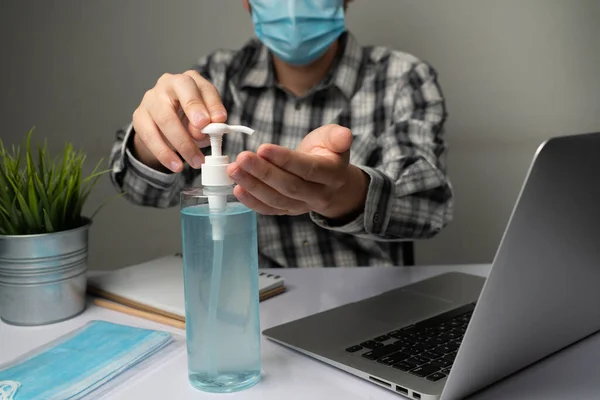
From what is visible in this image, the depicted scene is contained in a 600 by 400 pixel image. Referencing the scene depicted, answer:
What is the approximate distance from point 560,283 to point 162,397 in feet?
1.29

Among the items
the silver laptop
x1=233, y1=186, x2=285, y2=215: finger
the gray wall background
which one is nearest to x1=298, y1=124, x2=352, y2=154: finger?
x1=233, y1=186, x2=285, y2=215: finger

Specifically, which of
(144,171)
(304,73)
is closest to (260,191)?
(144,171)

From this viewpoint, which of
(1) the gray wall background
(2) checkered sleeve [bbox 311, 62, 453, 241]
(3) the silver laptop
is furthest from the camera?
(1) the gray wall background

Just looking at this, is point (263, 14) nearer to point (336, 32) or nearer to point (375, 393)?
point (336, 32)

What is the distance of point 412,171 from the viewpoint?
107 centimetres

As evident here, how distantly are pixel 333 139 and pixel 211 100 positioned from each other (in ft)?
0.56

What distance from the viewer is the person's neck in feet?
4.40

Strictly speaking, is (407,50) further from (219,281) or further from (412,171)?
(219,281)

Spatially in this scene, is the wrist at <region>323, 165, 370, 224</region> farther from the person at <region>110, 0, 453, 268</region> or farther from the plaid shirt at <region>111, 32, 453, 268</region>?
the plaid shirt at <region>111, 32, 453, 268</region>

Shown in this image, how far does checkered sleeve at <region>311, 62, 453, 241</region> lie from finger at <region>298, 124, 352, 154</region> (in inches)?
8.6

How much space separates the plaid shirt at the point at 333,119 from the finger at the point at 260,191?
0.57 metres

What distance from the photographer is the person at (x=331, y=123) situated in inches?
36.5

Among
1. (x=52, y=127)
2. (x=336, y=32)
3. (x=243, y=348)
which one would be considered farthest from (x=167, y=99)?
(x=52, y=127)

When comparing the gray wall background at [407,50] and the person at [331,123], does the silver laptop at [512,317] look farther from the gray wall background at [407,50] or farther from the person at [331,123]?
the gray wall background at [407,50]
